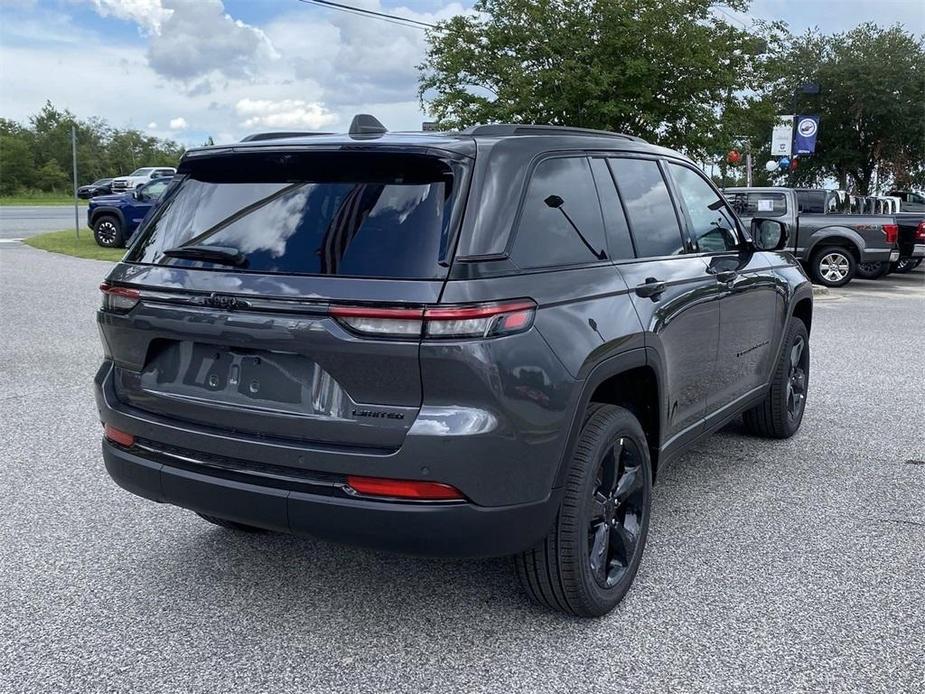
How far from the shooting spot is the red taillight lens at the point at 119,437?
342 centimetres

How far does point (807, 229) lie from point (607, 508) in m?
14.8

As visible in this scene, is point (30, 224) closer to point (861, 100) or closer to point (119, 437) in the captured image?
point (861, 100)

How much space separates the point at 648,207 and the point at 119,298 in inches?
87.5

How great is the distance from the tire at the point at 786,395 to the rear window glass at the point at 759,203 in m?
10.6

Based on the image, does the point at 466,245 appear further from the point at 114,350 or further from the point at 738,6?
the point at 738,6

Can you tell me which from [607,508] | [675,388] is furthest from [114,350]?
[675,388]

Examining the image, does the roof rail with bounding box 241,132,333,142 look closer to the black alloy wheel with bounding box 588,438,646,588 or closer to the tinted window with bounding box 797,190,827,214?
the black alloy wheel with bounding box 588,438,646,588

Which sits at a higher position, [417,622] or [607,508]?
[607,508]

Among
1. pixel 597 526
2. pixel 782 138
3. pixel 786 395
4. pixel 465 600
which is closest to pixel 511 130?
pixel 597 526

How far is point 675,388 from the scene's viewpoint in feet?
13.1

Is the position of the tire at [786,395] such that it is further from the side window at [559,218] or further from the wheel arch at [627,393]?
the side window at [559,218]

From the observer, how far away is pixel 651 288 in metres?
3.77

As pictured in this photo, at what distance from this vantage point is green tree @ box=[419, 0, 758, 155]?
1525cm

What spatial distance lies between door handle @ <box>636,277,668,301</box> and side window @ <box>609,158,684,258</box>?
13cm
